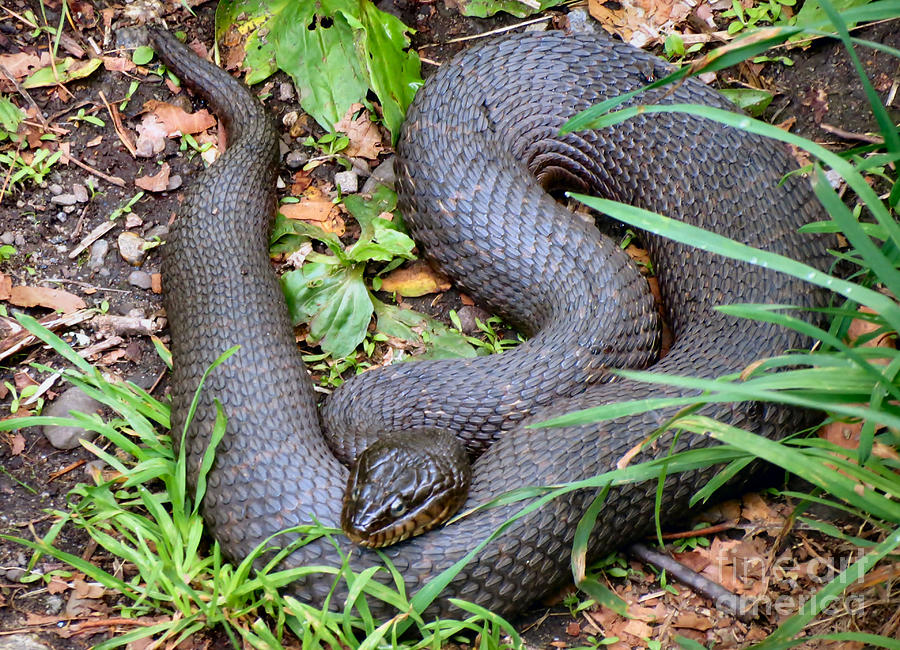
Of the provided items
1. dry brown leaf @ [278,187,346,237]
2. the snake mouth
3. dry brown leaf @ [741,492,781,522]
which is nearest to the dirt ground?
Result: dry brown leaf @ [741,492,781,522]

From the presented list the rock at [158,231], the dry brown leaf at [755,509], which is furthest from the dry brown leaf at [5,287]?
the dry brown leaf at [755,509]

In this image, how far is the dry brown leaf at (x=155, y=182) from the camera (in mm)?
4879

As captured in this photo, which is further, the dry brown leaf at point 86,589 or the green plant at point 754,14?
the green plant at point 754,14

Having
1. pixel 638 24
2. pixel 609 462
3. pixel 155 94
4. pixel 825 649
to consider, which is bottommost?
pixel 825 649

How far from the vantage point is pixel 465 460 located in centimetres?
384

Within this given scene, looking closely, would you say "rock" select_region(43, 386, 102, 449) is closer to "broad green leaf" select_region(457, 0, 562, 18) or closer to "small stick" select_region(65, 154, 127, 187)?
"small stick" select_region(65, 154, 127, 187)

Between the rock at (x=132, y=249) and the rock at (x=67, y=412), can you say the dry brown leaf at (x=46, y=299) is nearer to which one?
the rock at (x=132, y=249)

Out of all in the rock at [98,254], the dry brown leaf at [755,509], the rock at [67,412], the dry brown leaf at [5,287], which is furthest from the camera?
the rock at [98,254]

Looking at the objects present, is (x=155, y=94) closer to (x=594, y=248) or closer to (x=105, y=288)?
(x=105, y=288)

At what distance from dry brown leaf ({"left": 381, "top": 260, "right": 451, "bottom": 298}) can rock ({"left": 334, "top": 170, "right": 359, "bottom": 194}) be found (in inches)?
24.2

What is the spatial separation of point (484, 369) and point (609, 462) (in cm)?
88

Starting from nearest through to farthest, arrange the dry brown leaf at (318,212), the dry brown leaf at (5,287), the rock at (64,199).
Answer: the dry brown leaf at (5,287), the rock at (64,199), the dry brown leaf at (318,212)

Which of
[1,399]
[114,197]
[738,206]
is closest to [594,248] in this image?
[738,206]

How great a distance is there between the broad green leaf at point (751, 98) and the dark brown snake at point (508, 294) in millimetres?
460
